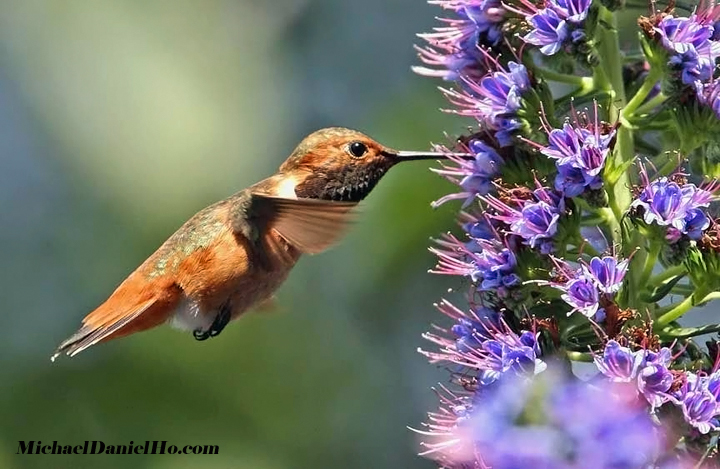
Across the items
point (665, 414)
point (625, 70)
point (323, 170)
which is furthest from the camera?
point (323, 170)

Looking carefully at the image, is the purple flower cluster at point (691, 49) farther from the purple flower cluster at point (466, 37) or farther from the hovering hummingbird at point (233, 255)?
the hovering hummingbird at point (233, 255)

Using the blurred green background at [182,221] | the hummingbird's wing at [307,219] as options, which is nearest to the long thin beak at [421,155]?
the hummingbird's wing at [307,219]

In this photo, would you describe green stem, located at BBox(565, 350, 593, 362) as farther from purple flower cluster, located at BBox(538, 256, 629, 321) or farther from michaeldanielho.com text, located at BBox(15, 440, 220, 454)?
michaeldanielho.com text, located at BBox(15, 440, 220, 454)

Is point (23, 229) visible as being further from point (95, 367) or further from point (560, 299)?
point (560, 299)

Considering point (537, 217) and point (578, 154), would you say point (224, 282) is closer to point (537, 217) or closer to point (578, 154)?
point (537, 217)

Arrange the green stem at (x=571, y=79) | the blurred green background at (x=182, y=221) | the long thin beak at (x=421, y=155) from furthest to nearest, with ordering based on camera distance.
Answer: the blurred green background at (x=182, y=221) < the long thin beak at (x=421, y=155) < the green stem at (x=571, y=79)

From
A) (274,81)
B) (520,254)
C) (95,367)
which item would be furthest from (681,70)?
(274,81)
